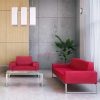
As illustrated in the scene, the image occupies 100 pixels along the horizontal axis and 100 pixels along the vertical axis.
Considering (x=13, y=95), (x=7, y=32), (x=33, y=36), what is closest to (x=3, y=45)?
(x=7, y=32)

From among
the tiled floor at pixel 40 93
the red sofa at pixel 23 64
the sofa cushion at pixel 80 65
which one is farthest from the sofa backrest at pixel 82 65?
the red sofa at pixel 23 64

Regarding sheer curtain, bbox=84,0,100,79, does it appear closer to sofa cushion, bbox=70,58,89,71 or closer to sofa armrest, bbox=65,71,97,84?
sofa cushion, bbox=70,58,89,71

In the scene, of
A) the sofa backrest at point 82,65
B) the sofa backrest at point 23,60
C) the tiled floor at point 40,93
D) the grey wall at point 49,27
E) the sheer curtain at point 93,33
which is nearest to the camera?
the tiled floor at point 40,93

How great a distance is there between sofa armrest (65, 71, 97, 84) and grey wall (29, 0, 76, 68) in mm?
5643

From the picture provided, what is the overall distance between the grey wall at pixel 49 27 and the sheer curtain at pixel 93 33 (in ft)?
7.96

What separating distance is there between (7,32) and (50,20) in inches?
98.0

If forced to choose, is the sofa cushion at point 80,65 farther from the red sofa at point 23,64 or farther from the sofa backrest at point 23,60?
the sofa backrest at point 23,60

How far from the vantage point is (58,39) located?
11.8m

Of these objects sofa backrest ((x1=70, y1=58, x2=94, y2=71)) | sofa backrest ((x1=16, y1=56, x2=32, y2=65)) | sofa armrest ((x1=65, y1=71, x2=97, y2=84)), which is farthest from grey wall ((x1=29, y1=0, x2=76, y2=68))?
sofa armrest ((x1=65, y1=71, x2=97, y2=84))

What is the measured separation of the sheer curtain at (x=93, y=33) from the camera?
8.09 m

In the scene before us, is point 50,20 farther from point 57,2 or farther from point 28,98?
point 28,98

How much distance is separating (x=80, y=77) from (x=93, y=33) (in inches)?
109

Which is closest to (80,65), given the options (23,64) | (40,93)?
(40,93)

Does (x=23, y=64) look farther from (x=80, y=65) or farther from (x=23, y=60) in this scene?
(x=80, y=65)
